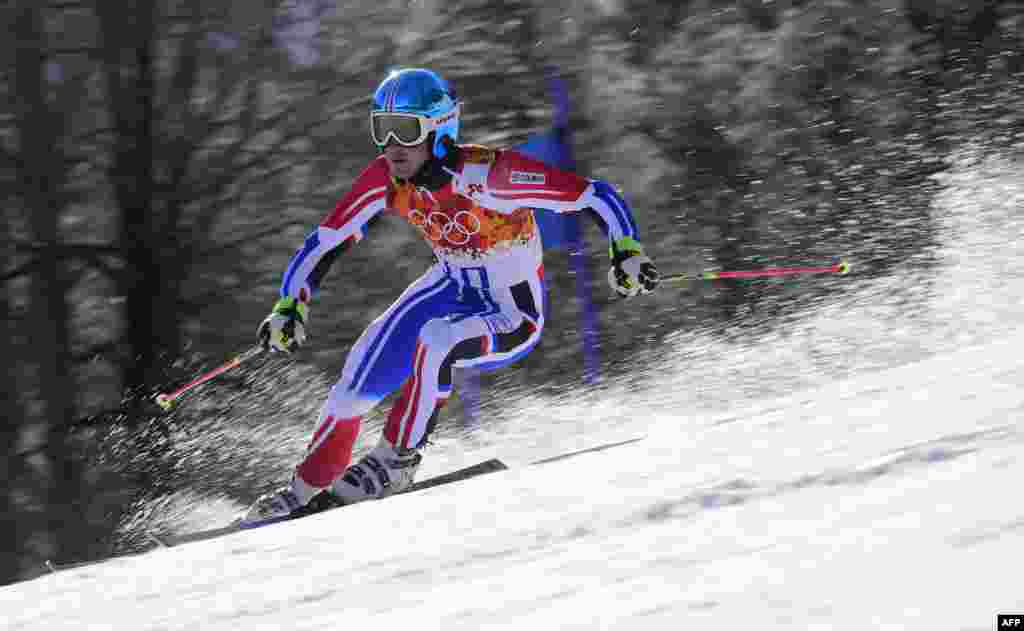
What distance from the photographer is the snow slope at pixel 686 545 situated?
185cm

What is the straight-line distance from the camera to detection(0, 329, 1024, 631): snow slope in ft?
6.07

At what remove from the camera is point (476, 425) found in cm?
799

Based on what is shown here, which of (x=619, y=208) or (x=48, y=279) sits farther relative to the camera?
(x=48, y=279)

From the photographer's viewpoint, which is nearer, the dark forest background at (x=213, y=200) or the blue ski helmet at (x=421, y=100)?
the blue ski helmet at (x=421, y=100)

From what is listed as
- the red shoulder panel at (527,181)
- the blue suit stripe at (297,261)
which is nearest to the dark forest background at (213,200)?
the blue suit stripe at (297,261)

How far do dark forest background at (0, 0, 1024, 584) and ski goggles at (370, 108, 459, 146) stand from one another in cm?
546

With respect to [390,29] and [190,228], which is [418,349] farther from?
[390,29]

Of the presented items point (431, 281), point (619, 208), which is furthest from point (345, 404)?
point (619, 208)

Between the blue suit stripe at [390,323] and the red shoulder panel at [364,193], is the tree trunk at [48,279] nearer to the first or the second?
the red shoulder panel at [364,193]

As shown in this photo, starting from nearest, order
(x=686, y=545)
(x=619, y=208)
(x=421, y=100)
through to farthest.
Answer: (x=686, y=545)
(x=421, y=100)
(x=619, y=208)

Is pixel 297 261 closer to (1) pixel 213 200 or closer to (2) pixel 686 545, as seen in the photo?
(2) pixel 686 545

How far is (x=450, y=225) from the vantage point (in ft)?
16.5

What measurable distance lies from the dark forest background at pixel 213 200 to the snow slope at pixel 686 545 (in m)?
7.00

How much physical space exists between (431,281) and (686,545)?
305cm
